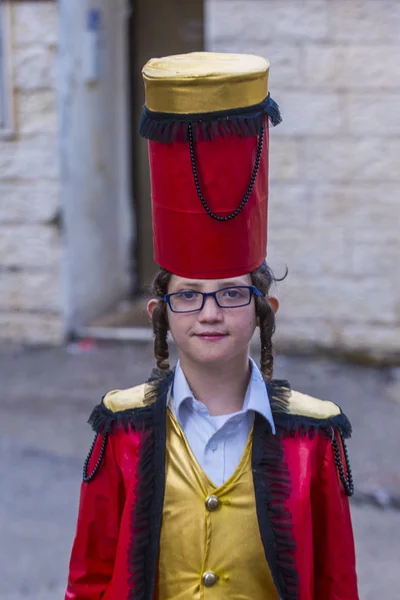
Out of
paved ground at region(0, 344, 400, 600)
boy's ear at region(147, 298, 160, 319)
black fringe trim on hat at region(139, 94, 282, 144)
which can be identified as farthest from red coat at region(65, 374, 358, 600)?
paved ground at region(0, 344, 400, 600)

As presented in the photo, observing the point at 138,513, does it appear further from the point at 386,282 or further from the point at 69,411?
the point at 386,282

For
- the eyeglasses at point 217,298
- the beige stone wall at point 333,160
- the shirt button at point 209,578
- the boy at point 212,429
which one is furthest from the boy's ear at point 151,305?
the beige stone wall at point 333,160

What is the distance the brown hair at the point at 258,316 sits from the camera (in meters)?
2.02

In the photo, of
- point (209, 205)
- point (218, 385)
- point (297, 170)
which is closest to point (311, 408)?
point (218, 385)

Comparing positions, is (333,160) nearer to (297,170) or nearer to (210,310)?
(297,170)

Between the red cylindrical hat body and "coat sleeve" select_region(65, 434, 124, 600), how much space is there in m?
0.41

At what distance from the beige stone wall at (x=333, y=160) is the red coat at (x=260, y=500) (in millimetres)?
3771

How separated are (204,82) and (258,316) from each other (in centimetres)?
50

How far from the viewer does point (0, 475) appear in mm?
→ 4691

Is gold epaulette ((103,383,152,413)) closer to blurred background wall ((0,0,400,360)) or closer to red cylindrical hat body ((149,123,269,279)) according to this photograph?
red cylindrical hat body ((149,123,269,279))

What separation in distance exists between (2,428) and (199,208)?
356 cm

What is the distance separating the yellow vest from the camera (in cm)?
194

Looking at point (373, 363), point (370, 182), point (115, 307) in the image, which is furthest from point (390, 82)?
point (115, 307)

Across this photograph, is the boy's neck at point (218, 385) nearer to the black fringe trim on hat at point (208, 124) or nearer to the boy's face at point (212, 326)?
the boy's face at point (212, 326)
